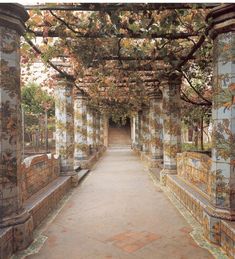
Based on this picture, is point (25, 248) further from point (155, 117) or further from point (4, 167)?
point (155, 117)

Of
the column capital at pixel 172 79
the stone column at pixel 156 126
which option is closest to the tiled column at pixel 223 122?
the column capital at pixel 172 79

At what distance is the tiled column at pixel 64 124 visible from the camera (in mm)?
8312

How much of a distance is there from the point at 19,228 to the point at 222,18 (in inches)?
160

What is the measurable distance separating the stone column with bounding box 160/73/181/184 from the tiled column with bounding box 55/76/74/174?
2857 millimetres

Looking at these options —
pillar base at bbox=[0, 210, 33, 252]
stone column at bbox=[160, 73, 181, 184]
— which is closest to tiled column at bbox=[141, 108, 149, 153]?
stone column at bbox=[160, 73, 181, 184]

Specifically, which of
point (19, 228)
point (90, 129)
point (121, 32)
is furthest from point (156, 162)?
point (19, 228)

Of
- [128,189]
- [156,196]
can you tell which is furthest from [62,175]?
[156,196]

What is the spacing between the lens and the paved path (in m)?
3.92

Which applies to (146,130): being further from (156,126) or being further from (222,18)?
(222,18)

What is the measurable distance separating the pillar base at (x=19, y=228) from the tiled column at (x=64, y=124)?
13.7ft

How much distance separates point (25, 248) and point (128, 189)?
4.40 meters

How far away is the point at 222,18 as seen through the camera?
152 inches

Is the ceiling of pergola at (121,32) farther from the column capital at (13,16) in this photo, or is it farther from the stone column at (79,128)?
the stone column at (79,128)

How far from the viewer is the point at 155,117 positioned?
11.3 m
